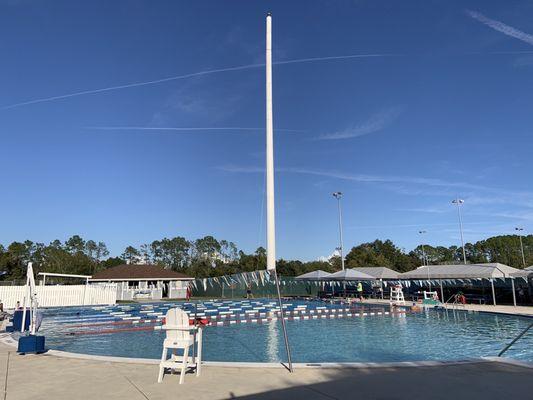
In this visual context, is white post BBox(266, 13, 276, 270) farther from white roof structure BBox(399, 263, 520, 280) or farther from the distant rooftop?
the distant rooftop

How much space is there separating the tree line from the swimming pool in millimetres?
31331

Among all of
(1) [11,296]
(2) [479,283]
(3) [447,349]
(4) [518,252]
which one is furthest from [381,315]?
(4) [518,252]

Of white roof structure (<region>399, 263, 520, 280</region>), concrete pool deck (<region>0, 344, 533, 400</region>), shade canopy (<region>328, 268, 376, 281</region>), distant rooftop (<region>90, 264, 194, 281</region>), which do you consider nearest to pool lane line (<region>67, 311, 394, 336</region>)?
white roof structure (<region>399, 263, 520, 280</region>)

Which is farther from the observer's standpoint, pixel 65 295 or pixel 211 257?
pixel 211 257

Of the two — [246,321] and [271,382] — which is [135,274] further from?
[271,382]

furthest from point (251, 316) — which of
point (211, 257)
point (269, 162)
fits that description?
point (211, 257)

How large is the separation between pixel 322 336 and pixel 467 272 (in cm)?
1535

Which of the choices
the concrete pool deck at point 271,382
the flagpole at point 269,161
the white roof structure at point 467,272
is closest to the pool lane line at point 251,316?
the flagpole at point 269,161

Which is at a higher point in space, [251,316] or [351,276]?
[351,276]

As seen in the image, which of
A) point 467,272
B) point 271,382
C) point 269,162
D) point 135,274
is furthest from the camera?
point 135,274

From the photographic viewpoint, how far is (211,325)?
19.8 metres

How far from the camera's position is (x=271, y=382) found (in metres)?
6.16

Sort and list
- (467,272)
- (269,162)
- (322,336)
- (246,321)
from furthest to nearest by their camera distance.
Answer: (269,162) < (467,272) < (246,321) < (322,336)

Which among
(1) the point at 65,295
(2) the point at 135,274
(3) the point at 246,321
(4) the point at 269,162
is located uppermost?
(4) the point at 269,162
